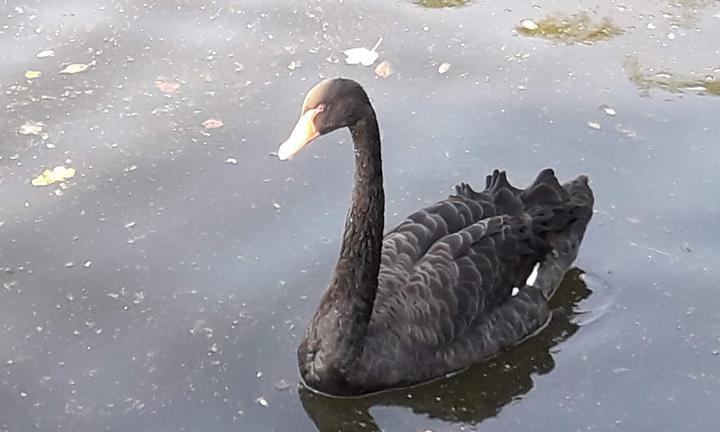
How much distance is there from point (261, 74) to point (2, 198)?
124 cm

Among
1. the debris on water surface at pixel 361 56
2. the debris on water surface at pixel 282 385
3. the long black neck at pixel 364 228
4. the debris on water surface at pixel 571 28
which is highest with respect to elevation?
the long black neck at pixel 364 228

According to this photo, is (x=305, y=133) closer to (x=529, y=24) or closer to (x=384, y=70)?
(x=384, y=70)

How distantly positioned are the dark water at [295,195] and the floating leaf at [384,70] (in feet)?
0.16

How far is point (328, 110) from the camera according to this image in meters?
3.13

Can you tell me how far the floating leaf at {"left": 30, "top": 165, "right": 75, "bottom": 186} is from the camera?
4.28 meters

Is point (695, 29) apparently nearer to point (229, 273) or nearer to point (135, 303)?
point (229, 273)

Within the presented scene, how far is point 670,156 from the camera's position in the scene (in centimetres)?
450

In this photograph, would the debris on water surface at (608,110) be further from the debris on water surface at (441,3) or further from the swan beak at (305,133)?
the swan beak at (305,133)

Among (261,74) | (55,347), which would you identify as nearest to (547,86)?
(261,74)

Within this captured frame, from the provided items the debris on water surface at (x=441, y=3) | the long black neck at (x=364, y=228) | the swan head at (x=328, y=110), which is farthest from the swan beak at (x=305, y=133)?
the debris on water surface at (x=441, y=3)

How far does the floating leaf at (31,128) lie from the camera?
454 cm

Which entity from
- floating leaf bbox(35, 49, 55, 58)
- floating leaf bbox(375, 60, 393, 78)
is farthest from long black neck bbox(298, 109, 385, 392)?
floating leaf bbox(35, 49, 55, 58)

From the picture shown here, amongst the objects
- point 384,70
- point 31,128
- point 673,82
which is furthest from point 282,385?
point 673,82

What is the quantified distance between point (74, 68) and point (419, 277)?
212cm
